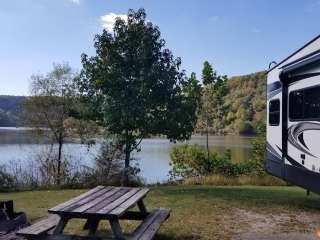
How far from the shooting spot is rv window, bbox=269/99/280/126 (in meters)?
8.50

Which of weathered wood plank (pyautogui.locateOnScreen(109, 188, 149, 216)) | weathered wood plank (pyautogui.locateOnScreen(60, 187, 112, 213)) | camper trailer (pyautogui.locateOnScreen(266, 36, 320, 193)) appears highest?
camper trailer (pyautogui.locateOnScreen(266, 36, 320, 193))

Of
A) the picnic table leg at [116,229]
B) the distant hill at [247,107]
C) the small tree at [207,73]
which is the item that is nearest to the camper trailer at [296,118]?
the picnic table leg at [116,229]

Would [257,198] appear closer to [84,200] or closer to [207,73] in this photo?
[84,200]

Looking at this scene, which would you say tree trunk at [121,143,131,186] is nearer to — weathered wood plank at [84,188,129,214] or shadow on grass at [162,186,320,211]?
shadow on grass at [162,186,320,211]

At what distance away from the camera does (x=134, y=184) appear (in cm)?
1342

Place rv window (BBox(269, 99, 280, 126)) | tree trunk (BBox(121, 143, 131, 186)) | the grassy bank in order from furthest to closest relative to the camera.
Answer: the grassy bank
tree trunk (BBox(121, 143, 131, 186))
rv window (BBox(269, 99, 280, 126))

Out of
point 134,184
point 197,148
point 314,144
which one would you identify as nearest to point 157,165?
point 197,148

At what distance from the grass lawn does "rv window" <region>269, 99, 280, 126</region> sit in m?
1.78

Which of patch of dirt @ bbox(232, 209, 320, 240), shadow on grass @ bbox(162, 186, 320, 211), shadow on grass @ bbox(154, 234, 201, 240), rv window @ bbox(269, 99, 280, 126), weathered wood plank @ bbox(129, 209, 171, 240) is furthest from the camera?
shadow on grass @ bbox(162, 186, 320, 211)

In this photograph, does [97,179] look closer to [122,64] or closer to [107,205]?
[122,64]

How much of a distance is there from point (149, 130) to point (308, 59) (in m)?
5.56

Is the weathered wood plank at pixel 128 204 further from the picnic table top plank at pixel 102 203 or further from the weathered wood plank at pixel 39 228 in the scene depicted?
the weathered wood plank at pixel 39 228

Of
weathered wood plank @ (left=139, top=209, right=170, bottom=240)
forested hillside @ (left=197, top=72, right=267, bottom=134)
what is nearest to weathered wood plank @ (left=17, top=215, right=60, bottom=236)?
weathered wood plank @ (left=139, top=209, right=170, bottom=240)

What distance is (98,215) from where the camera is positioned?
15.0ft
